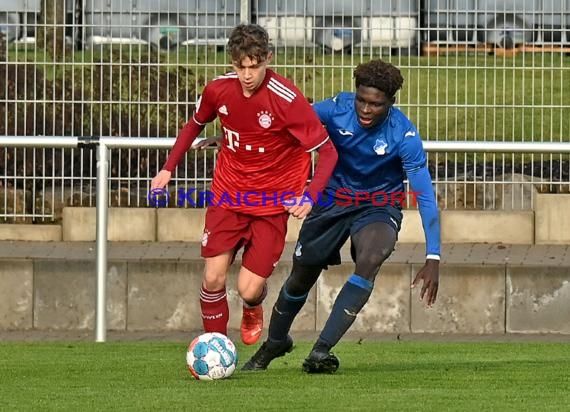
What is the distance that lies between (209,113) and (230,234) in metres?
0.64

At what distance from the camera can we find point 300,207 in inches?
346

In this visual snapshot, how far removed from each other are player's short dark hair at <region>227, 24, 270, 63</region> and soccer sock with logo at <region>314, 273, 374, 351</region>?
4.06 feet

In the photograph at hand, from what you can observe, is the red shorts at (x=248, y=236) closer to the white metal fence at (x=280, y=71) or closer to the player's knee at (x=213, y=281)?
the player's knee at (x=213, y=281)

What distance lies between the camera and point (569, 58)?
45.4 feet

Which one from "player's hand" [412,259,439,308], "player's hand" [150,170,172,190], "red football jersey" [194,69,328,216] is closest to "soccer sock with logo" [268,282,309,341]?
"red football jersey" [194,69,328,216]

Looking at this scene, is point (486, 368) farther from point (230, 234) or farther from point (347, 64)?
point (347, 64)

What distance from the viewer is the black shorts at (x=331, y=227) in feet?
30.1

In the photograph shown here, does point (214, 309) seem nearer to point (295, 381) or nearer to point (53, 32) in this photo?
point (295, 381)

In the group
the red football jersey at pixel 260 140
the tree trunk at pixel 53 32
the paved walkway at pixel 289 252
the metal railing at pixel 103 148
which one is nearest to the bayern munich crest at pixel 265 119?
the red football jersey at pixel 260 140

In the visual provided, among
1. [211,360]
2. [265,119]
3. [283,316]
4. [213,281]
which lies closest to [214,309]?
[213,281]

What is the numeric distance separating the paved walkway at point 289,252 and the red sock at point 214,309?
3.71 meters

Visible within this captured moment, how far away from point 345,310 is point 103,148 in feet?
10.2

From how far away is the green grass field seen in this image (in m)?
7.77

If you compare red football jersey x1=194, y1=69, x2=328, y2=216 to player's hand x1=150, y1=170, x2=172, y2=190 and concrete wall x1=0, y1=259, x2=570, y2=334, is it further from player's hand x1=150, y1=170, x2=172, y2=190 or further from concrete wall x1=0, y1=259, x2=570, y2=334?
concrete wall x1=0, y1=259, x2=570, y2=334
